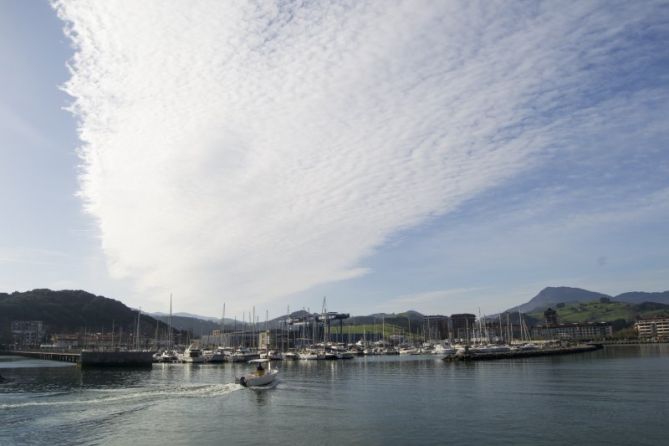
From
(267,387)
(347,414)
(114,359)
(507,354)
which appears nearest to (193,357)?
(114,359)

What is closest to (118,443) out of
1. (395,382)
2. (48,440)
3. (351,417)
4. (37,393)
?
(48,440)

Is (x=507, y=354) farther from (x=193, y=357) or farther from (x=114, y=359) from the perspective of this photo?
(x=114, y=359)

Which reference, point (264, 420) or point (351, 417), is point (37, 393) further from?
point (351, 417)

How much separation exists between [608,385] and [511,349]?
3580 inches

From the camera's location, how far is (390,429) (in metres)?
34.2

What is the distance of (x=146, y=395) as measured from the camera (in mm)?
52031

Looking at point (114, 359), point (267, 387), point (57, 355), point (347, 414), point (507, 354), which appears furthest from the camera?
point (57, 355)

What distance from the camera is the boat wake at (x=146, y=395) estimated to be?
151 ft

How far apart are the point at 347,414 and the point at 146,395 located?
23650 mm

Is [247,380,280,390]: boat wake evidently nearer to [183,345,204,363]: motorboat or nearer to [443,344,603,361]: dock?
[443,344,603,361]: dock

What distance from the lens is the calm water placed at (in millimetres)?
31969

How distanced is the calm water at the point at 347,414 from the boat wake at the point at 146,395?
106mm

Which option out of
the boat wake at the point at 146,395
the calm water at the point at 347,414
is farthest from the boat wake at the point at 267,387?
the boat wake at the point at 146,395

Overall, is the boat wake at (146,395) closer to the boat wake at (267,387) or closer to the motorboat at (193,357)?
the boat wake at (267,387)
